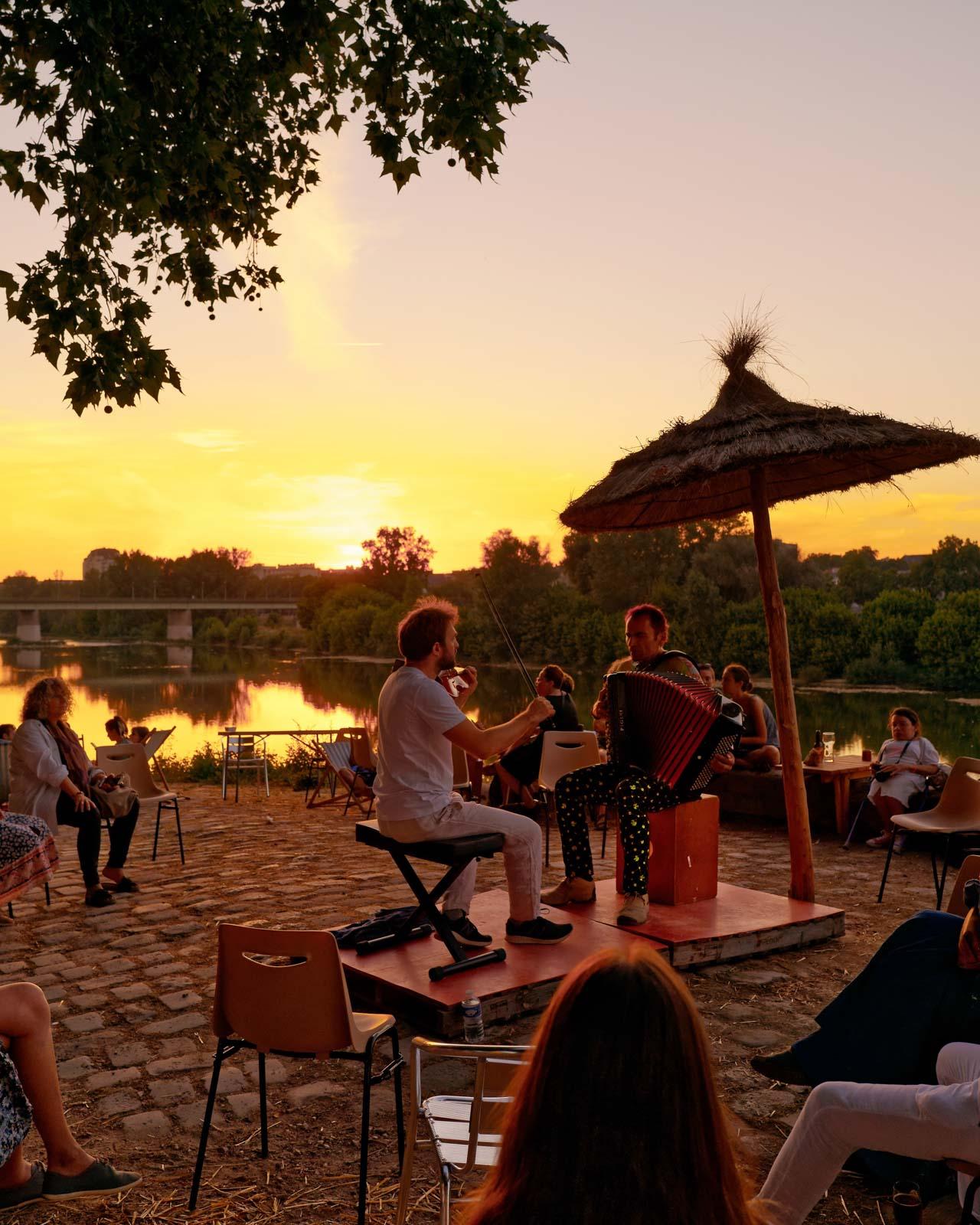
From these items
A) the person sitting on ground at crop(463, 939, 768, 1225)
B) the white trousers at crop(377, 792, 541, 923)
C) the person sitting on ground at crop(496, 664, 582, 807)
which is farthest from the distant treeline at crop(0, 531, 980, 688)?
the person sitting on ground at crop(463, 939, 768, 1225)

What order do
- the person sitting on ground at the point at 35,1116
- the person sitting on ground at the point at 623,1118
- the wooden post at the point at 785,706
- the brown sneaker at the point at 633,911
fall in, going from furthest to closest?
1. the wooden post at the point at 785,706
2. the brown sneaker at the point at 633,911
3. the person sitting on ground at the point at 35,1116
4. the person sitting on ground at the point at 623,1118

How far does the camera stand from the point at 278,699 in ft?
156

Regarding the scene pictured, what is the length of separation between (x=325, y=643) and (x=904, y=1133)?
60861 mm

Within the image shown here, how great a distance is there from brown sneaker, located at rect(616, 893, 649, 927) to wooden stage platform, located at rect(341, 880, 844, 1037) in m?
0.04

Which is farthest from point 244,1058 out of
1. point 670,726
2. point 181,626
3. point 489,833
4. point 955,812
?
point 181,626

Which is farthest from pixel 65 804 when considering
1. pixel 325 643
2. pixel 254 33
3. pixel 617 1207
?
pixel 325 643

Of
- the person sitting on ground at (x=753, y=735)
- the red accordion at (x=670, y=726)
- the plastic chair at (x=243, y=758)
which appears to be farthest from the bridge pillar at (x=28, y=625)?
the red accordion at (x=670, y=726)

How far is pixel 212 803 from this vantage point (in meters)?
13.6

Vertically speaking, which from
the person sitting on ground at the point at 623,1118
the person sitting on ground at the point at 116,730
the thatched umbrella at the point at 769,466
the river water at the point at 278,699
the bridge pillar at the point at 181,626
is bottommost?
the river water at the point at 278,699

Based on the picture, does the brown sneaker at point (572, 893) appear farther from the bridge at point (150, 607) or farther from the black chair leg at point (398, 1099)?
the bridge at point (150, 607)

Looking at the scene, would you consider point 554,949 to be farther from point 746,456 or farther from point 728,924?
point 746,456

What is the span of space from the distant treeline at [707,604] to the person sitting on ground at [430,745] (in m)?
23.9

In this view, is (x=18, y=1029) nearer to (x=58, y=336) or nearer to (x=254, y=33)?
(x=58, y=336)

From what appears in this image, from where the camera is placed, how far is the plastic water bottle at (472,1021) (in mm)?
4160
